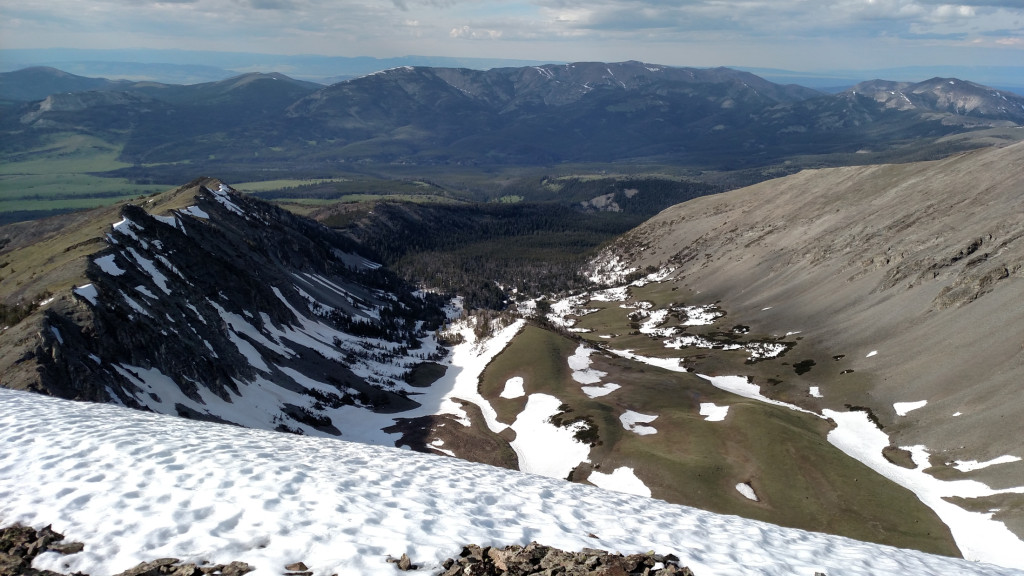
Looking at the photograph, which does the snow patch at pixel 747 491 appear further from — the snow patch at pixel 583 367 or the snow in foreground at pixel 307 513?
the snow in foreground at pixel 307 513

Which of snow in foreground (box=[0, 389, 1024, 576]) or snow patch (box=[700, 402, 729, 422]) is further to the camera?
snow patch (box=[700, 402, 729, 422])

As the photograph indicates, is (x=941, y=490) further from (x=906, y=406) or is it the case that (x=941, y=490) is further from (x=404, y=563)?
(x=404, y=563)

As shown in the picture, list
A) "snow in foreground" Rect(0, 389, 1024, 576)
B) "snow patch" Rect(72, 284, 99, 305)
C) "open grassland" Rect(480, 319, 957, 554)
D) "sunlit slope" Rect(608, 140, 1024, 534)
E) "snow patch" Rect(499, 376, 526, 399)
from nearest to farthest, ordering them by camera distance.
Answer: "snow in foreground" Rect(0, 389, 1024, 576) → "open grassland" Rect(480, 319, 957, 554) → "snow patch" Rect(72, 284, 99, 305) → "sunlit slope" Rect(608, 140, 1024, 534) → "snow patch" Rect(499, 376, 526, 399)

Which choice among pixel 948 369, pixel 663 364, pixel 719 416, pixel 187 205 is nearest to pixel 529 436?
pixel 719 416

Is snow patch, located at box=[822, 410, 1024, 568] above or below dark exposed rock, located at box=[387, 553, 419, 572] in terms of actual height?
below

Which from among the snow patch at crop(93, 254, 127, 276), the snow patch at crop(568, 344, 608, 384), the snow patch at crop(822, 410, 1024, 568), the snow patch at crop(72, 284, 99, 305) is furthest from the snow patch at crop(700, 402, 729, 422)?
the snow patch at crop(93, 254, 127, 276)

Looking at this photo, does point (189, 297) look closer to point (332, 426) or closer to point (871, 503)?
point (332, 426)

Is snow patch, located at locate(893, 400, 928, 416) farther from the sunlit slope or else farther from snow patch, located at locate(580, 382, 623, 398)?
snow patch, located at locate(580, 382, 623, 398)
